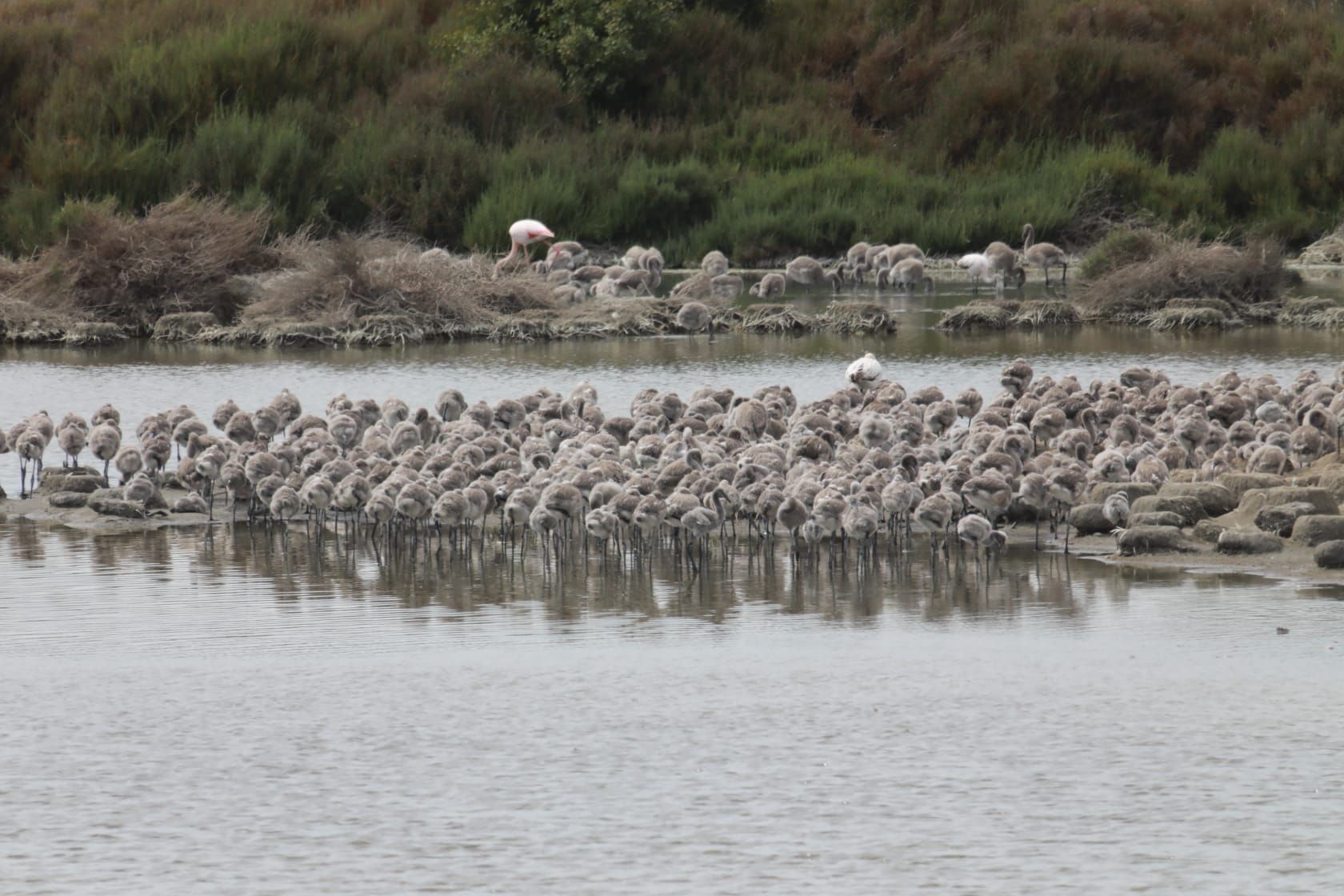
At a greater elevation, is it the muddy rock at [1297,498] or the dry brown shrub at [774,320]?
the dry brown shrub at [774,320]

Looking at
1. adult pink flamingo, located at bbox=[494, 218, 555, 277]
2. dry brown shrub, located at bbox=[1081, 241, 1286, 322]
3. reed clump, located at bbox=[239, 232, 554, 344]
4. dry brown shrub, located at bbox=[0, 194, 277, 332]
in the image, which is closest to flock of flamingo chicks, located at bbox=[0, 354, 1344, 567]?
reed clump, located at bbox=[239, 232, 554, 344]

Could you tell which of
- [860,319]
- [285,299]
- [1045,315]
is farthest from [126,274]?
[1045,315]

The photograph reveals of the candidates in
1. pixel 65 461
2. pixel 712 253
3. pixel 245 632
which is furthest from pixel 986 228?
pixel 245 632

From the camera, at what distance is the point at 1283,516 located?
11.6m

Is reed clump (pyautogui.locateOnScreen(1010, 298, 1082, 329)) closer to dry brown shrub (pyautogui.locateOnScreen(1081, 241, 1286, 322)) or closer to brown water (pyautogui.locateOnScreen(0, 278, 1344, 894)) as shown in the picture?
dry brown shrub (pyautogui.locateOnScreen(1081, 241, 1286, 322))

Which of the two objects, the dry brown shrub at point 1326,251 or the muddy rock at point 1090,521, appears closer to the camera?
the muddy rock at point 1090,521

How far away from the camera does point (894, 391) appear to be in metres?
15.5

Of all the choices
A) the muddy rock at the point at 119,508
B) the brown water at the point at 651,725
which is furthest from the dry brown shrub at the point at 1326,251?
the muddy rock at the point at 119,508

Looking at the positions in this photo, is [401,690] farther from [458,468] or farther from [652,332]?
[652,332]

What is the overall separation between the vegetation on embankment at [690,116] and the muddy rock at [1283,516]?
21.9m

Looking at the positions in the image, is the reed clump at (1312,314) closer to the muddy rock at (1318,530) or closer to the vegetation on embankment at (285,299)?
the vegetation on embankment at (285,299)

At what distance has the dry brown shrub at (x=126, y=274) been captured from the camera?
2714cm

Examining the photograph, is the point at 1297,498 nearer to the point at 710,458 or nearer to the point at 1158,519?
the point at 1158,519

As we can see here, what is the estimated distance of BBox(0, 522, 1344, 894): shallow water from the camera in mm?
6574
